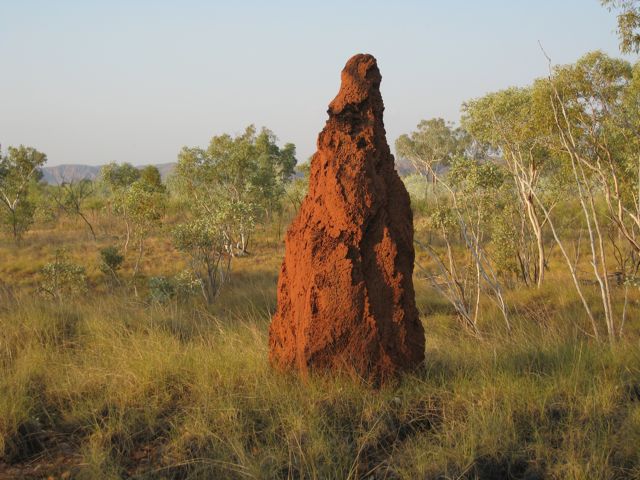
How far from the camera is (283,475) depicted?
9.11 feet

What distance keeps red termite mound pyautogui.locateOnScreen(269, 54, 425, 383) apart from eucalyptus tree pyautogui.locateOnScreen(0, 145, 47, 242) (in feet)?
72.9

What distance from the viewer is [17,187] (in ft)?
89.0

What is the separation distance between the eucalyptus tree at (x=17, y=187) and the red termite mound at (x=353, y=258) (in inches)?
875

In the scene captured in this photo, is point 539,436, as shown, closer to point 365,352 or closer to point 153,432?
point 365,352

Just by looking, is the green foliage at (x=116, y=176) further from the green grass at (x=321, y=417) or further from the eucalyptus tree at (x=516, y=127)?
the green grass at (x=321, y=417)

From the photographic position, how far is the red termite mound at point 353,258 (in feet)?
11.8

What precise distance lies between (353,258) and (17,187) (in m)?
27.3

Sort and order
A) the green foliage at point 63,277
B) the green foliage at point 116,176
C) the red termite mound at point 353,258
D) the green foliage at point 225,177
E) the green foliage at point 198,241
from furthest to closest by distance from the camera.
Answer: the green foliage at point 116,176 < the green foliage at point 225,177 < the green foliage at point 63,277 < the green foliage at point 198,241 < the red termite mound at point 353,258

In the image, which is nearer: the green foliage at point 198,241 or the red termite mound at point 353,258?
the red termite mound at point 353,258

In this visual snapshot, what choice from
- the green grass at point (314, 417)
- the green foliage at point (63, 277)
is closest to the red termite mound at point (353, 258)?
the green grass at point (314, 417)

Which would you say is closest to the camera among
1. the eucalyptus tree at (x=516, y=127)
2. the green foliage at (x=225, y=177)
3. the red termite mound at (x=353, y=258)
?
the red termite mound at (x=353, y=258)

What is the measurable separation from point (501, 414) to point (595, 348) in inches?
62.3

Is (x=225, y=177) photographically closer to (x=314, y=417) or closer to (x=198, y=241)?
(x=198, y=241)

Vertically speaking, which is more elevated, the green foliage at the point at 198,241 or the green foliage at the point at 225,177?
the green foliage at the point at 225,177
